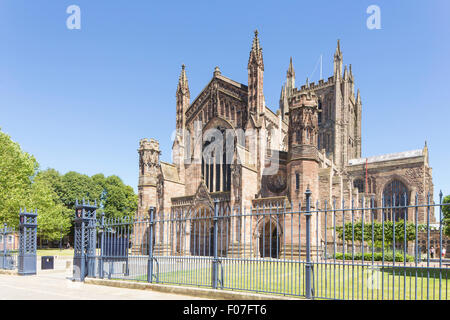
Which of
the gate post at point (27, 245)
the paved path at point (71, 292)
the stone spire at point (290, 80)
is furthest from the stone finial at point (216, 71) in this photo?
the stone spire at point (290, 80)

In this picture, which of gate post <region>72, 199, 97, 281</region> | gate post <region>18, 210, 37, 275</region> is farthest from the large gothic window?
gate post <region>72, 199, 97, 281</region>

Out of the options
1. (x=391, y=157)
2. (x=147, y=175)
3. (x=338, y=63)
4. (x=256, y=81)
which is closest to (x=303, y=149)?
(x=256, y=81)

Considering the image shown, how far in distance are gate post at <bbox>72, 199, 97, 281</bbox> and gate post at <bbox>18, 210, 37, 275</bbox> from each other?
3.82 m

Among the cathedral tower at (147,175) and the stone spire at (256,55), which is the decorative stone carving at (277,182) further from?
the cathedral tower at (147,175)

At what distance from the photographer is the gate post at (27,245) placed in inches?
642

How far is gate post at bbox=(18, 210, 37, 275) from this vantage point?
1631cm

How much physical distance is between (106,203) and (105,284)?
1933 inches

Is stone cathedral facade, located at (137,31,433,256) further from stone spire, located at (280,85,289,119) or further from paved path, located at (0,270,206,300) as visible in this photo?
stone spire, located at (280,85,289,119)

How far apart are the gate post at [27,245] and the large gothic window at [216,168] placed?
16.5m

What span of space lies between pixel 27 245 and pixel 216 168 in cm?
1770

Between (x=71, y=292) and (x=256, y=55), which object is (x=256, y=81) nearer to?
(x=256, y=55)

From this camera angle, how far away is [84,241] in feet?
45.9
